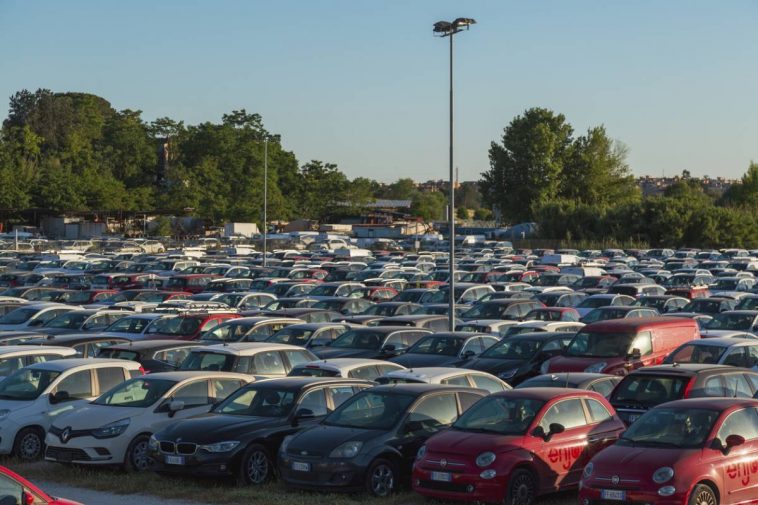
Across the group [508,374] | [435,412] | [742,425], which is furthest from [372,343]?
[742,425]

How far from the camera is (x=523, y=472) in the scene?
12.2 m

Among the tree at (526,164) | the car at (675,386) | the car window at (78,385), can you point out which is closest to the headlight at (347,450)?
the car at (675,386)

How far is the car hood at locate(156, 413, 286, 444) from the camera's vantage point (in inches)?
546

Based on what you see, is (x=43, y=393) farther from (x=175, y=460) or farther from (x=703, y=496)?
(x=703, y=496)

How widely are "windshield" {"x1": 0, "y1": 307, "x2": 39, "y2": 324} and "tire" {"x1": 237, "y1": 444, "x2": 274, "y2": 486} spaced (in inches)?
677

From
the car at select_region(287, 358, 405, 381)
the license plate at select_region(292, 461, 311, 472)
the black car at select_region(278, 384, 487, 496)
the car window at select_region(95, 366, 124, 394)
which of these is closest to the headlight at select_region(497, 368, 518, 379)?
the car at select_region(287, 358, 405, 381)

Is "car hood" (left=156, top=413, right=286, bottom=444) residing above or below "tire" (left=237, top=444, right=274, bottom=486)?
above

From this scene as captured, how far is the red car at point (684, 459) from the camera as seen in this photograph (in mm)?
10938

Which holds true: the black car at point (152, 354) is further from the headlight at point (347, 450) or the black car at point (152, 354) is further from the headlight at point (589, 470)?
the headlight at point (589, 470)

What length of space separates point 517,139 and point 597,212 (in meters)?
23.9

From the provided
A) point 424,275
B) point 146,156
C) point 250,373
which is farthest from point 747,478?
point 146,156

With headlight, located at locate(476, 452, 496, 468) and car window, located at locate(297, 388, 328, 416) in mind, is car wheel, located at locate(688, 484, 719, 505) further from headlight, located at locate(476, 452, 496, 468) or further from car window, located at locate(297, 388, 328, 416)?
car window, located at locate(297, 388, 328, 416)

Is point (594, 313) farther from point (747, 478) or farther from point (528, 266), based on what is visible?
point (528, 266)

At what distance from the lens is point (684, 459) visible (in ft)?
36.3
